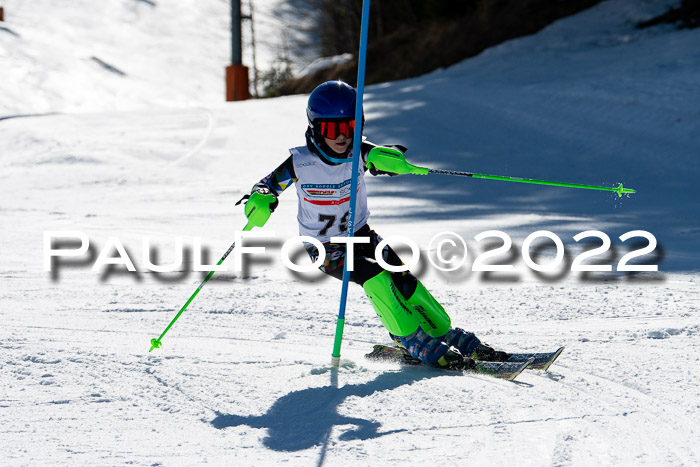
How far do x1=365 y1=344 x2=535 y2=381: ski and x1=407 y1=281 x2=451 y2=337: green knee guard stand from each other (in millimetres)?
174

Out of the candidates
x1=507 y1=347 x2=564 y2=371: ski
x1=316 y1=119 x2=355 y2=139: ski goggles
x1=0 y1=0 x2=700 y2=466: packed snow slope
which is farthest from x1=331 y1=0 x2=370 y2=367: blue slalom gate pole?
x1=507 y1=347 x2=564 y2=371: ski

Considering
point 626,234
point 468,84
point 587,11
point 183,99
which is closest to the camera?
point 626,234

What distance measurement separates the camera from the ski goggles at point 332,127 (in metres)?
3.85

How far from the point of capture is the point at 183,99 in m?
34.0

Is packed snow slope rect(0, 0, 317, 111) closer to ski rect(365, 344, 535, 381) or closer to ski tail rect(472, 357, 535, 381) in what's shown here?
ski rect(365, 344, 535, 381)

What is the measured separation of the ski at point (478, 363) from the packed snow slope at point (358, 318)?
2.4 inches

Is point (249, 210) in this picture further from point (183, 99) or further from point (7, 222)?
point (183, 99)

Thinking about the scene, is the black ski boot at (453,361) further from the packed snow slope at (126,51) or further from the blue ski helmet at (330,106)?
the packed snow slope at (126,51)

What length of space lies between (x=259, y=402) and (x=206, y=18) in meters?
45.2

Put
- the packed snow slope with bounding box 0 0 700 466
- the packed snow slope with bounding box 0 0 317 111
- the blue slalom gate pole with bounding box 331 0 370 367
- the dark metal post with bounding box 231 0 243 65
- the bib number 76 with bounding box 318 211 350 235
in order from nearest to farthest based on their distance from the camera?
the packed snow slope with bounding box 0 0 700 466, the blue slalom gate pole with bounding box 331 0 370 367, the bib number 76 with bounding box 318 211 350 235, the dark metal post with bounding box 231 0 243 65, the packed snow slope with bounding box 0 0 317 111

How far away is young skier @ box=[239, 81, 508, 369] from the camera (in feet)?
12.5

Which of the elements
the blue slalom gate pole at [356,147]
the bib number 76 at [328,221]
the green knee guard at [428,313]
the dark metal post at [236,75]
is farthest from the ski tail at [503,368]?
the dark metal post at [236,75]

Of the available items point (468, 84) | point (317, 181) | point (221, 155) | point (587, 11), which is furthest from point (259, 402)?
point (587, 11)

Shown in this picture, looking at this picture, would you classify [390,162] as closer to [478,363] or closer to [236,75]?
[478,363]
